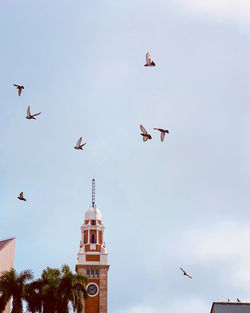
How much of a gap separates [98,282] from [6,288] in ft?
134

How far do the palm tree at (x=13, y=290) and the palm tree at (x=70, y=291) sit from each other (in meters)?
5.01

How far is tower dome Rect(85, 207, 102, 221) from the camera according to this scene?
4166 inches

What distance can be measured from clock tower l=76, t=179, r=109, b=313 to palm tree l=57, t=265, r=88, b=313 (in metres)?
28.2

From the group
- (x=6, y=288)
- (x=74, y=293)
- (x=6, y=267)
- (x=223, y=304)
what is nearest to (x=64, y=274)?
(x=74, y=293)

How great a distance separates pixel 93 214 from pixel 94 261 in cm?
1002

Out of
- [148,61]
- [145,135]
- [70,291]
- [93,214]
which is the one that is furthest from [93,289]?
[148,61]

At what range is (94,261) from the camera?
10031cm

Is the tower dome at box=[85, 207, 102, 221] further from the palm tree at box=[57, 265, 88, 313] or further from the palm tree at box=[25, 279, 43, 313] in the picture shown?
the palm tree at box=[25, 279, 43, 313]

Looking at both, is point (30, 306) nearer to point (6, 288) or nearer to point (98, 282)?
point (6, 288)

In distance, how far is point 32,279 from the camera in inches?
2416

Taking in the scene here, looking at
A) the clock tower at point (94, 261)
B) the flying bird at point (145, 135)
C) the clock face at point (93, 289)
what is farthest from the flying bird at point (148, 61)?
the clock face at point (93, 289)

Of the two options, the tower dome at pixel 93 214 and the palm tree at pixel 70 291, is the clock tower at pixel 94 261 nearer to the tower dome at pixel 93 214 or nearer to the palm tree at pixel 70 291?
the tower dome at pixel 93 214

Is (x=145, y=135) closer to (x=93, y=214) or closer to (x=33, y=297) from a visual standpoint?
(x=33, y=297)

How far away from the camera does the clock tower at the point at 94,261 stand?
95475 millimetres
